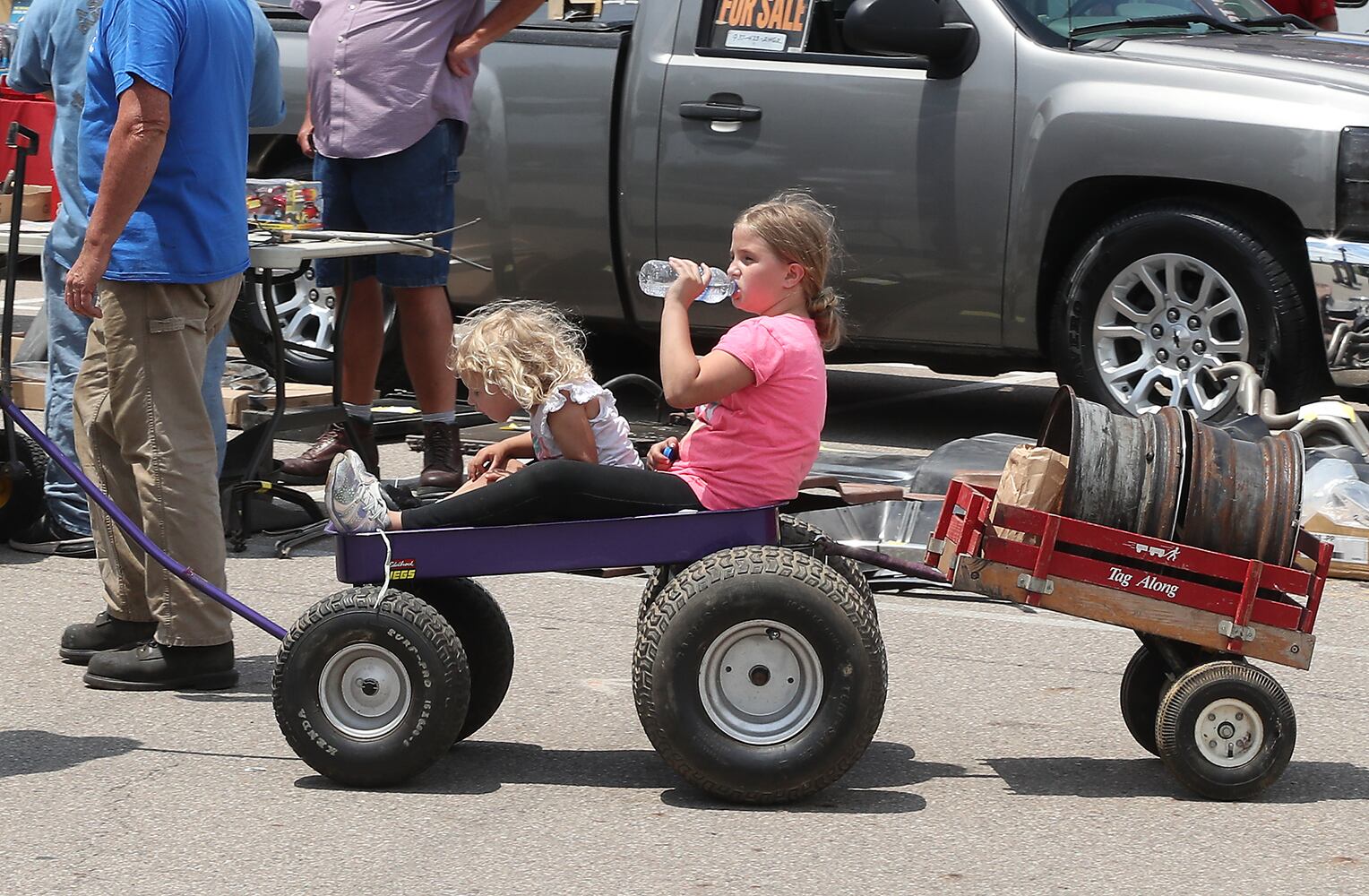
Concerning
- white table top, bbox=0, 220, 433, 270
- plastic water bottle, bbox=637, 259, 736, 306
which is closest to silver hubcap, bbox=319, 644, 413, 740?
plastic water bottle, bbox=637, 259, 736, 306

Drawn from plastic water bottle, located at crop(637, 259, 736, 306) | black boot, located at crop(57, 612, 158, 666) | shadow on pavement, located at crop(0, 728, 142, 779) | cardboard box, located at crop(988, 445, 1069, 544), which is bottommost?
shadow on pavement, located at crop(0, 728, 142, 779)

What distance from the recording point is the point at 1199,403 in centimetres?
714

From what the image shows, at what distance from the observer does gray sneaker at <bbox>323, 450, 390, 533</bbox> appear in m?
A: 4.02

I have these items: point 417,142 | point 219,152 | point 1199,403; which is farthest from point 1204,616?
point 417,142

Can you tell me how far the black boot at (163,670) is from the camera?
4758 millimetres

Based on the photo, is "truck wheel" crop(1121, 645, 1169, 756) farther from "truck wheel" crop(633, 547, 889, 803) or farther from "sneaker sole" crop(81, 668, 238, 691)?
"sneaker sole" crop(81, 668, 238, 691)

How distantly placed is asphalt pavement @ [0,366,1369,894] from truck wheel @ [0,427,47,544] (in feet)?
2.64

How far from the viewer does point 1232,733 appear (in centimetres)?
402

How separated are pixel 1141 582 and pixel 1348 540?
2267mm

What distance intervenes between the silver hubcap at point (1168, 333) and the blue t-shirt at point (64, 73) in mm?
3629

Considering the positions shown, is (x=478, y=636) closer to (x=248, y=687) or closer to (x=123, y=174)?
(x=248, y=687)

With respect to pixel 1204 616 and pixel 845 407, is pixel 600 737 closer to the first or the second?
pixel 1204 616

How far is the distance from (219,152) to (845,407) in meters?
4.56

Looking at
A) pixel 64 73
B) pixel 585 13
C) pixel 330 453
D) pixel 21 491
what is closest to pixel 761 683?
pixel 64 73
